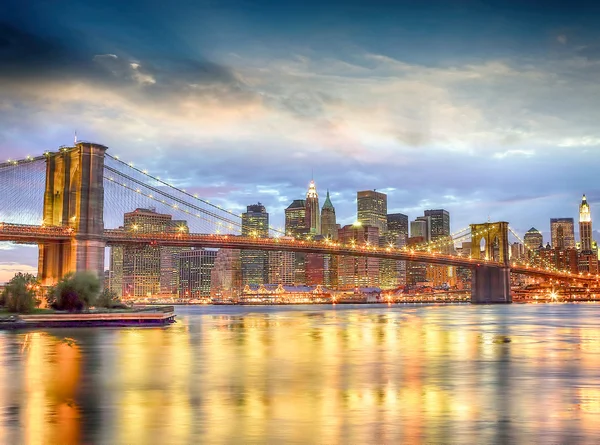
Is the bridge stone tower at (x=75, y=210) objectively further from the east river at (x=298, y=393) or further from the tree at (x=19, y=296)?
the east river at (x=298, y=393)

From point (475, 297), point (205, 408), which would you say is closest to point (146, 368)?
point (205, 408)

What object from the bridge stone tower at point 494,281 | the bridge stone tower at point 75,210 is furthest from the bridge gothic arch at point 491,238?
the bridge stone tower at point 75,210

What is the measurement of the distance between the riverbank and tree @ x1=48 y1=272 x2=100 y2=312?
2250mm

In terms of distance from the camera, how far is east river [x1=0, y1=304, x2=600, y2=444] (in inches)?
495

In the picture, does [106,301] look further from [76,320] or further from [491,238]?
[491,238]

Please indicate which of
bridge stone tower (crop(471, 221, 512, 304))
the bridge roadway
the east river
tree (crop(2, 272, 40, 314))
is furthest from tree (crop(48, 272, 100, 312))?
bridge stone tower (crop(471, 221, 512, 304))

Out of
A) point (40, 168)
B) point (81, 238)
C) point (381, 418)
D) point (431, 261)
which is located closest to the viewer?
point (381, 418)

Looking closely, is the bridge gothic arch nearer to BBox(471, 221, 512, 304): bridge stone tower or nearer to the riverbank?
BBox(471, 221, 512, 304): bridge stone tower

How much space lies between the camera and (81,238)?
66.6m

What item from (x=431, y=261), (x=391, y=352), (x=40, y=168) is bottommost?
(x=391, y=352)

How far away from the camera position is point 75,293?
5622 centimetres

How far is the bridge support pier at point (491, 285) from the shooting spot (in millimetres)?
130500

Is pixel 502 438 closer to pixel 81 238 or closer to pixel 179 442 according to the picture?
pixel 179 442

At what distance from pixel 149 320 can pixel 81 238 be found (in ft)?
57.1
